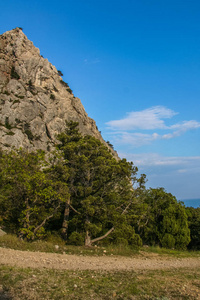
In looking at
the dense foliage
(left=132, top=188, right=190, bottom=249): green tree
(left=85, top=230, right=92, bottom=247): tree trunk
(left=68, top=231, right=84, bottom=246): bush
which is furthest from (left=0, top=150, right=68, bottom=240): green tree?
(left=132, top=188, right=190, bottom=249): green tree

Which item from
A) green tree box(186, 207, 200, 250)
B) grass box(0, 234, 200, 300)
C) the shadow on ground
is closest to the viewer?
the shadow on ground

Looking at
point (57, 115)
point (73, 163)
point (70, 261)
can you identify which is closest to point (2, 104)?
point (57, 115)

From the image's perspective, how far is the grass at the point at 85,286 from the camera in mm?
6793

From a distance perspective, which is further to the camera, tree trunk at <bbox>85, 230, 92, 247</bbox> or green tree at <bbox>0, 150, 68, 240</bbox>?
tree trunk at <bbox>85, 230, 92, 247</bbox>

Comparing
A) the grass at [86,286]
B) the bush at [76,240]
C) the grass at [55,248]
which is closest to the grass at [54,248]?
the grass at [55,248]

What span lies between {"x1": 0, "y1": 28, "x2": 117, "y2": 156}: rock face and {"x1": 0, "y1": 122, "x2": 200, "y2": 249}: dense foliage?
41.9 metres

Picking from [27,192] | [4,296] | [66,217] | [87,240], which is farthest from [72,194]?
[4,296]

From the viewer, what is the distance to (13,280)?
739 centimetres

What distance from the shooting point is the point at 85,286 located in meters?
7.68

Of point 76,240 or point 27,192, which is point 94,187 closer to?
point 76,240

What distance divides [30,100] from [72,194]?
59403 millimetres

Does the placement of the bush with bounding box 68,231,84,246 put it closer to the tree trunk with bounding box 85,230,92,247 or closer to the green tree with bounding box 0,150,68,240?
the tree trunk with bounding box 85,230,92,247

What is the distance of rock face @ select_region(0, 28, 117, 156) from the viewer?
6662 cm

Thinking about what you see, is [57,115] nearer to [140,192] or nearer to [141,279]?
[140,192]
